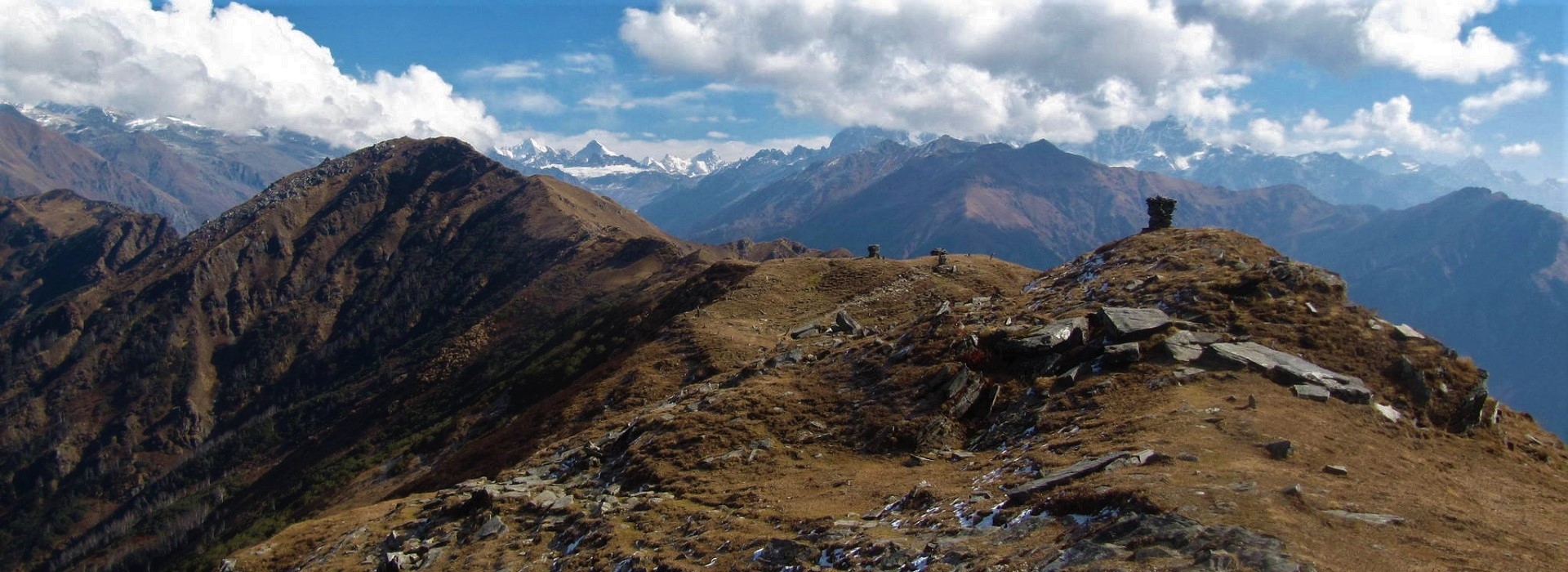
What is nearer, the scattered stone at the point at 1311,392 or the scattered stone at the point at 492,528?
the scattered stone at the point at 1311,392

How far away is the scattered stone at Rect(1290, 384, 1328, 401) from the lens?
24.8 m

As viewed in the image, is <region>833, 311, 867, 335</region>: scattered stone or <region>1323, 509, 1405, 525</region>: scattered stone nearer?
<region>1323, 509, 1405, 525</region>: scattered stone

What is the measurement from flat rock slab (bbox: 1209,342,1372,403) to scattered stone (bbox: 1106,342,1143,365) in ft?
8.68

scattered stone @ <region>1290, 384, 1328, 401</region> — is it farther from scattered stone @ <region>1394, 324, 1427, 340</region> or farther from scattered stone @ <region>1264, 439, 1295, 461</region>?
scattered stone @ <region>1394, 324, 1427, 340</region>

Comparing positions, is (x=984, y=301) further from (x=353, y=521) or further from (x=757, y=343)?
(x=353, y=521)

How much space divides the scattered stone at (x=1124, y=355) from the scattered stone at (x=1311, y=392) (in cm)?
490

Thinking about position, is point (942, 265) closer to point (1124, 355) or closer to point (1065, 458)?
point (1124, 355)

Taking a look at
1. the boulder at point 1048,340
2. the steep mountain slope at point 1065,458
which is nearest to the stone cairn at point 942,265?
the steep mountain slope at point 1065,458

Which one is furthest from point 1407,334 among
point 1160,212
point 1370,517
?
point 1160,212

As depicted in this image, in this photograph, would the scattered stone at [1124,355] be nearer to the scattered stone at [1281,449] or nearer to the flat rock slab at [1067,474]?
the scattered stone at [1281,449]

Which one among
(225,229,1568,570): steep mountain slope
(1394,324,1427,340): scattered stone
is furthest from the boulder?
(1394,324,1427,340): scattered stone

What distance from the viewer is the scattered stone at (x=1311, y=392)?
24.8 meters

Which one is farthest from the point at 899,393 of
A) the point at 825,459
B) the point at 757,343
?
the point at 757,343

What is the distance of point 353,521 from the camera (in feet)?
123
